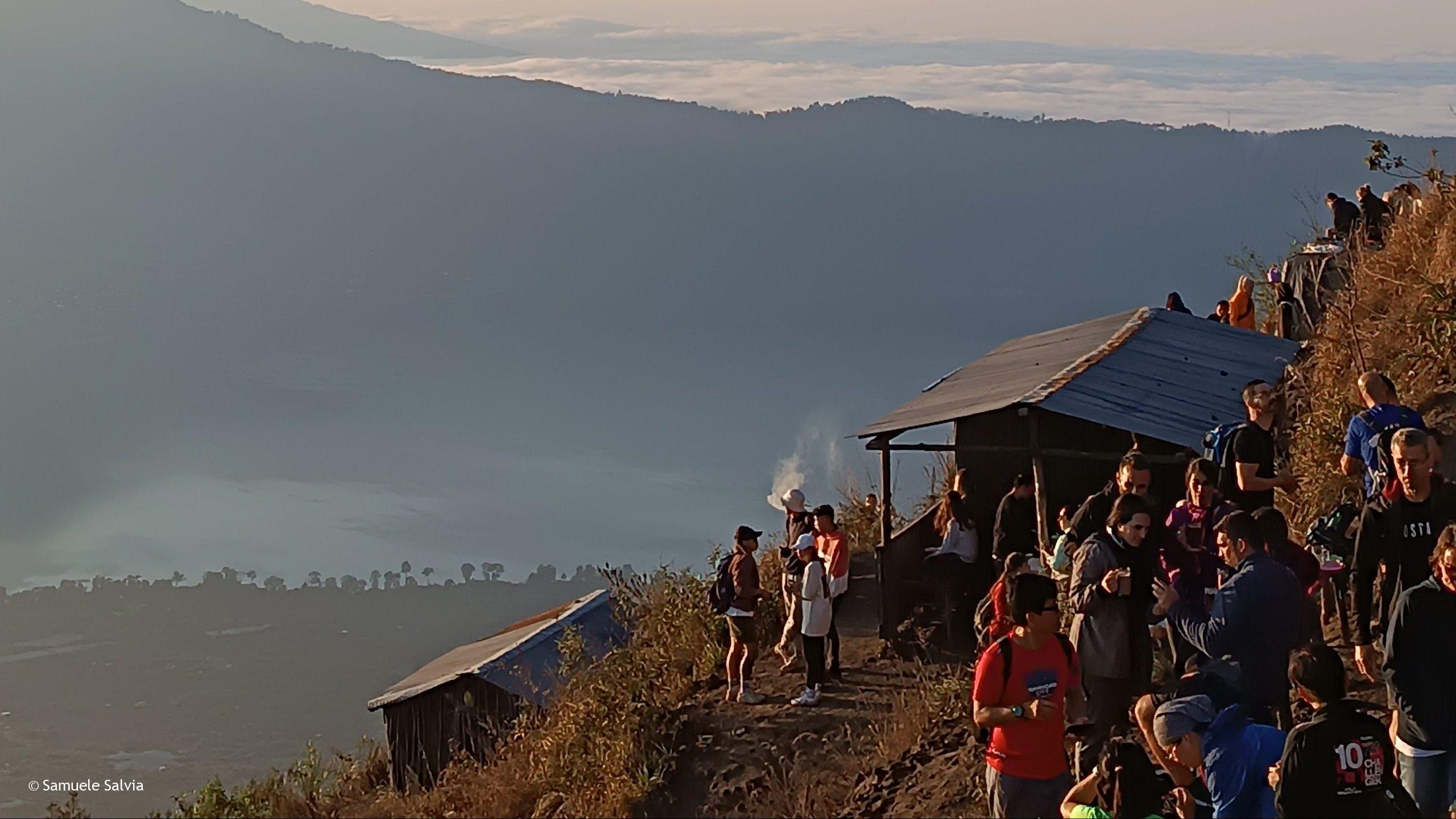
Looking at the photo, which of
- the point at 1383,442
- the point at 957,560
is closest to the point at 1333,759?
the point at 1383,442

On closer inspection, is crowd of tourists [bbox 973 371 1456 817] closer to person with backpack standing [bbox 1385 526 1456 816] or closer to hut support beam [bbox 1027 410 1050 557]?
person with backpack standing [bbox 1385 526 1456 816]

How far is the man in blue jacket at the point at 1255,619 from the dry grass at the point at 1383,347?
472 cm

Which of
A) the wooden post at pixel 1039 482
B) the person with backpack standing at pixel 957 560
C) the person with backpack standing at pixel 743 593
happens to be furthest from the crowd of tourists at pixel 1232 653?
the wooden post at pixel 1039 482

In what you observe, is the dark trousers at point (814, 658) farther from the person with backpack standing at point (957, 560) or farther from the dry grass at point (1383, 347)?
the dry grass at point (1383, 347)

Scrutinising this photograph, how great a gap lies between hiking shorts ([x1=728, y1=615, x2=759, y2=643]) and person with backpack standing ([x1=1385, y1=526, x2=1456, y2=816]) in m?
5.78

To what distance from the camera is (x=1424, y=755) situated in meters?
5.87

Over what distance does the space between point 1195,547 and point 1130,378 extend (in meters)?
6.46

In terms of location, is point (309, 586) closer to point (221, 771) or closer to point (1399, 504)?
point (221, 771)

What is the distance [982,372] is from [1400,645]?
10.4m

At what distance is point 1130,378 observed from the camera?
14.1m

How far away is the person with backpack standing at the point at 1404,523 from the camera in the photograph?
6602 millimetres

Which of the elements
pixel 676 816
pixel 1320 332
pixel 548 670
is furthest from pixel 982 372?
pixel 676 816

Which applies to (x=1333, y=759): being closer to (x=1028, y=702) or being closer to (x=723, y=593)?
(x=1028, y=702)

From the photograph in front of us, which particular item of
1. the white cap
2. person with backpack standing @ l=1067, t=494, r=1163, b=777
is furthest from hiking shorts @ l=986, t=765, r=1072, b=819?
the white cap
